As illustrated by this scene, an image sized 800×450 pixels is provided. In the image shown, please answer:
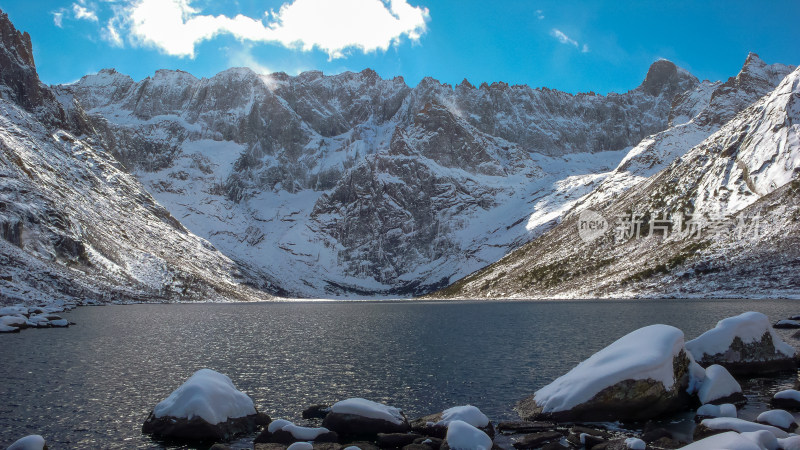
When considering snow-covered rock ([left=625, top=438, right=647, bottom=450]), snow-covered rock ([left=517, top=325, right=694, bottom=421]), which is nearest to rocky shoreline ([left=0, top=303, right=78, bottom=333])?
snow-covered rock ([left=517, top=325, right=694, bottom=421])

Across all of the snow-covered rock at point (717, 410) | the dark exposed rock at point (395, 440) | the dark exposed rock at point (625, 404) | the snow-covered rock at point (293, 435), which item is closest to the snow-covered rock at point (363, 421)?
the dark exposed rock at point (395, 440)

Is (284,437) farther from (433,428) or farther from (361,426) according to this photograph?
(433,428)

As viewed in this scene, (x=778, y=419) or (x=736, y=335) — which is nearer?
(x=778, y=419)

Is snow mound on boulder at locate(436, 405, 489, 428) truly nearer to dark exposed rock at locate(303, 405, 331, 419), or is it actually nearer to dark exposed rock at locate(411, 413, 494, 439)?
dark exposed rock at locate(411, 413, 494, 439)

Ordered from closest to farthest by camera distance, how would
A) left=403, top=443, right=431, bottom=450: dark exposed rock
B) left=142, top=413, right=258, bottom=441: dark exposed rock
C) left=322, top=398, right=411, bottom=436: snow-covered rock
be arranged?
left=403, top=443, right=431, bottom=450: dark exposed rock → left=142, top=413, right=258, bottom=441: dark exposed rock → left=322, top=398, right=411, bottom=436: snow-covered rock

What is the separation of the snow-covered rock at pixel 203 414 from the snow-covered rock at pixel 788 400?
3083cm

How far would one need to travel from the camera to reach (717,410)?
97.6ft

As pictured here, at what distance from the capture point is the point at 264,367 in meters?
52.6

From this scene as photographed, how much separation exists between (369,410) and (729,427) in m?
18.2

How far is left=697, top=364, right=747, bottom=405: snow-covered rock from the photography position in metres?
32.3

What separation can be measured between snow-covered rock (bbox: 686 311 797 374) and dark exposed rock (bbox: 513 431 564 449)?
19.6m

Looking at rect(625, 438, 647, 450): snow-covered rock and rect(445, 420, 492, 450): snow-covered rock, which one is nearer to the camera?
rect(625, 438, 647, 450): snow-covered rock

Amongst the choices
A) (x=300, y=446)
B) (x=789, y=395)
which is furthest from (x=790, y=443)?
(x=300, y=446)

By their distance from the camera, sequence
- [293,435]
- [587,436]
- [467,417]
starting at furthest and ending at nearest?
[467,417] → [293,435] → [587,436]
